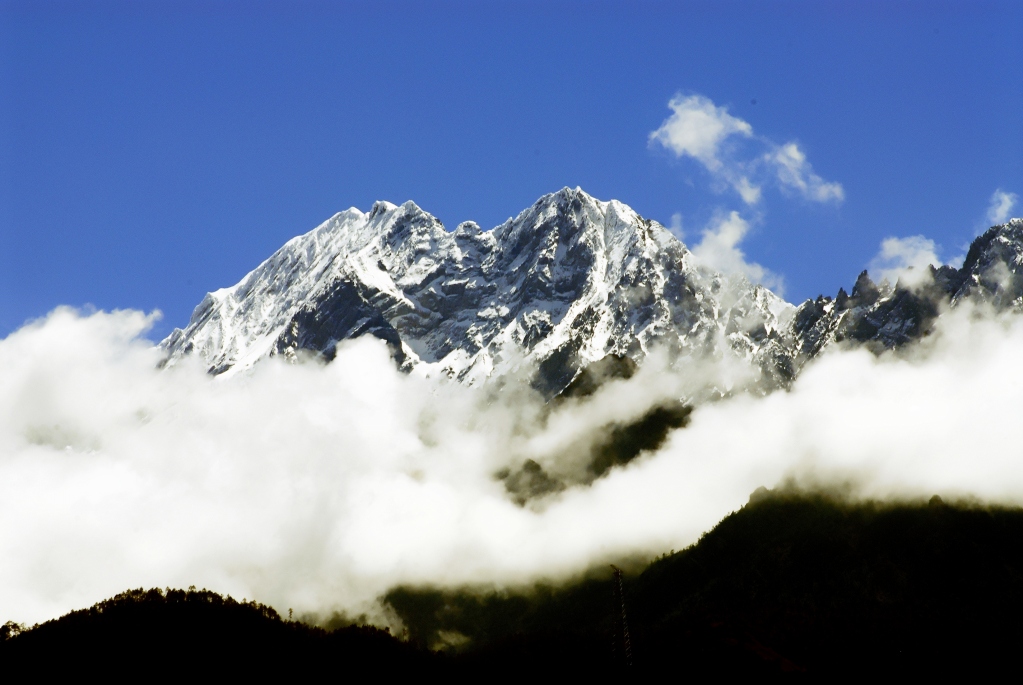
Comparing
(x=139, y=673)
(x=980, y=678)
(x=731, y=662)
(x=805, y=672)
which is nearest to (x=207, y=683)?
(x=139, y=673)

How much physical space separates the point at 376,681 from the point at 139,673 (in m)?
43.1

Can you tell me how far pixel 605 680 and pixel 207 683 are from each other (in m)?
66.6

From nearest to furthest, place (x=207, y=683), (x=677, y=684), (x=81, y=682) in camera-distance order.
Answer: (x=81, y=682) < (x=207, y=683) < (x=677, y=684)

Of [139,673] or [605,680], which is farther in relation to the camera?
[605,680]

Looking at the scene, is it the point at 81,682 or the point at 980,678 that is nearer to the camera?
the point at 81,682

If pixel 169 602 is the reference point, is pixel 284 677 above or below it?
below

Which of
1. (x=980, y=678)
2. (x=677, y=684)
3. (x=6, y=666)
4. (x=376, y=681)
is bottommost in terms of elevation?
(x=980, y=678)

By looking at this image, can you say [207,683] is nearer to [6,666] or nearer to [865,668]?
[6,666]

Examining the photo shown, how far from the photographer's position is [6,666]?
6378 inches

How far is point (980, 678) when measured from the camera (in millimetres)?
190500

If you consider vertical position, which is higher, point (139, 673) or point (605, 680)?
point (139, 673)

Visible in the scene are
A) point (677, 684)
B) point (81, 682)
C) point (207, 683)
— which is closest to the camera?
point (81, 682)

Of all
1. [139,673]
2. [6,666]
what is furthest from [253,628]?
[6,666]

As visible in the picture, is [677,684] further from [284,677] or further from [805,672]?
[284,677]
